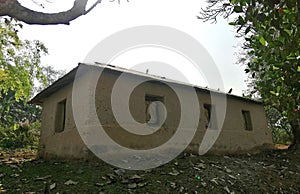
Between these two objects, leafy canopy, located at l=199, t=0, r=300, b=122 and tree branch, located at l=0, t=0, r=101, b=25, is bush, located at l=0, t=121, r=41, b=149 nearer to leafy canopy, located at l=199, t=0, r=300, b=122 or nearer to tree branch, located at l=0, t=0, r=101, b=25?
tree branch, located at l=0, t=0, r=101, b=25

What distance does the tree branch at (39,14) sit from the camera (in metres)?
4.29

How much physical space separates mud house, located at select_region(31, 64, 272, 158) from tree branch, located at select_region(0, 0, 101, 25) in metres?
3.18

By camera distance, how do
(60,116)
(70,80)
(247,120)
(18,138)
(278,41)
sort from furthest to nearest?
(18,138)
(247,120)
(60,116)
(70,80)
(278,41)

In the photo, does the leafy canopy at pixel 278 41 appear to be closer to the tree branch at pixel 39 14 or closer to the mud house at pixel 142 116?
the tree branch at pixel 39 14

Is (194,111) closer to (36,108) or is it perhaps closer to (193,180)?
(193,180)

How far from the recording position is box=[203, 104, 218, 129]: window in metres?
11.6

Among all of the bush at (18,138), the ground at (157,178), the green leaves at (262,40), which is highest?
the green leaves at (262,40)

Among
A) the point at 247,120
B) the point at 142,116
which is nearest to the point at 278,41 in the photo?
the point at 142,116

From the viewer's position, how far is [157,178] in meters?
6.30

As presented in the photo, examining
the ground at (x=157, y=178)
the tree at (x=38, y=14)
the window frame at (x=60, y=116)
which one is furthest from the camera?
the window frame at (x=60, y=116)

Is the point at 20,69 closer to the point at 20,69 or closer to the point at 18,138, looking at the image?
the point at 20,69

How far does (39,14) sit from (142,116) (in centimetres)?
515

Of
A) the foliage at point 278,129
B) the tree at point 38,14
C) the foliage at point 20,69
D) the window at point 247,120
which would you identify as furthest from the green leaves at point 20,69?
the foliage at point 278,129

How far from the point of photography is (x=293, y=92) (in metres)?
3.55
